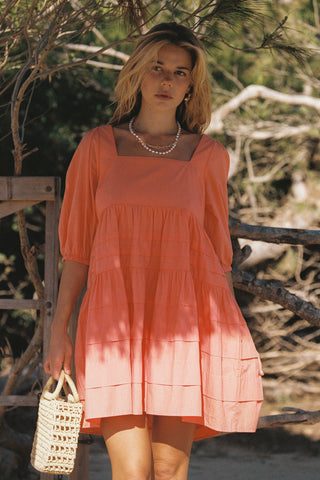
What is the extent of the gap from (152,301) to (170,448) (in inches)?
18.6

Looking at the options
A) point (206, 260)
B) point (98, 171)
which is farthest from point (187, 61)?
point (206, 260)

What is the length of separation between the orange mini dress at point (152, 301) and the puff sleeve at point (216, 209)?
0.04m

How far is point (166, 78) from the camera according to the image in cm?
249

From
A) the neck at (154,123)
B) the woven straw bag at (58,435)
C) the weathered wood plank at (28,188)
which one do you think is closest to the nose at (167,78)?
the neck at (154,123)

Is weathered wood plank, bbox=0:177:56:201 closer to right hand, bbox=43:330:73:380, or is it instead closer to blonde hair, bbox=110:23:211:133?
blonde hair, bbox=110:23:211:133

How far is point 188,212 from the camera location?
7.68ft

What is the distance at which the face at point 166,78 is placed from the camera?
250 cm

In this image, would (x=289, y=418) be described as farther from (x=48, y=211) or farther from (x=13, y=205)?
(x=13, y=205)

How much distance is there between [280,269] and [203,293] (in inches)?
216

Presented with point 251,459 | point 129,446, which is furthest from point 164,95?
point 251,459

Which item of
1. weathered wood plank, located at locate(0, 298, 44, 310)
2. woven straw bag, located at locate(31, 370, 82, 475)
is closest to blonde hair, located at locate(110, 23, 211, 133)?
weathered wood plank, located at locate(0, 298, 44, 310)

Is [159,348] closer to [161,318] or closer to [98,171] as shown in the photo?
[161,318]

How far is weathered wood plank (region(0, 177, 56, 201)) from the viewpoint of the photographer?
3078mm

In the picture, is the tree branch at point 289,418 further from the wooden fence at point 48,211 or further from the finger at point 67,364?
the finger at point 67,364
